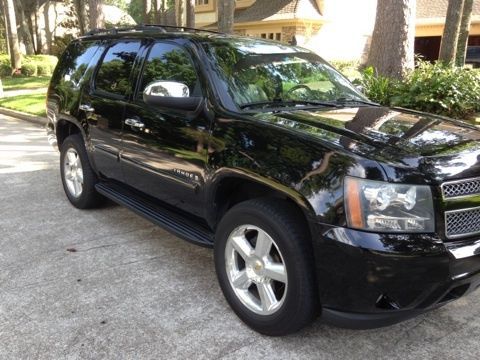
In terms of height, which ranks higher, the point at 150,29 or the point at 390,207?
the point at 150,29

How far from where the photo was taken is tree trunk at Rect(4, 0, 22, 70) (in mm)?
20594

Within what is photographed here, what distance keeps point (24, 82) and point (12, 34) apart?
2.35m

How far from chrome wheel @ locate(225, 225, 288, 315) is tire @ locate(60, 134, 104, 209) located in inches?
95.8

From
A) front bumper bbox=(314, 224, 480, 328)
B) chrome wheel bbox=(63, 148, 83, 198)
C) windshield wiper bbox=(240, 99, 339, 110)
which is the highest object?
windshield wiper bbox=(240, 99, 339, 110)

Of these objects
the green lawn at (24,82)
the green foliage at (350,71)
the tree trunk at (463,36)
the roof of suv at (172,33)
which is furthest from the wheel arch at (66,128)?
the green lawn at (24,82)

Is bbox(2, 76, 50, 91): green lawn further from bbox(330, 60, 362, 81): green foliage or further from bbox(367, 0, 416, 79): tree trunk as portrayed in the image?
bbox(367, 0, 416, 79): tree trunk

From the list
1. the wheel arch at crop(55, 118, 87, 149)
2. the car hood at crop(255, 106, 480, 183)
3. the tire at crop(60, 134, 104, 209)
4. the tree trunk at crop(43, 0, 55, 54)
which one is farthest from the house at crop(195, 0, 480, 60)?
the car hood at crop(255, 106, 480, 183)

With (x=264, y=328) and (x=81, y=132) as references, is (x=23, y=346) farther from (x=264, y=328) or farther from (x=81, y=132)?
(x=81, y=132)

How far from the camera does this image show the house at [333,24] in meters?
22.8

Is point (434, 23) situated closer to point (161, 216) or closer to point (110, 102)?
point (110, 102)

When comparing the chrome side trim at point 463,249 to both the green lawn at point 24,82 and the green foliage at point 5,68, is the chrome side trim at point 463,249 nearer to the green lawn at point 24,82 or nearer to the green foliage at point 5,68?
the green lawn at point 24,82

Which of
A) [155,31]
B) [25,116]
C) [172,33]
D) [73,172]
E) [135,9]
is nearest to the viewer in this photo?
[172,33]

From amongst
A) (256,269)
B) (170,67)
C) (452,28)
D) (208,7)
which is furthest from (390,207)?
(208,7)

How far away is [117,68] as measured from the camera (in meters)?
4.60
